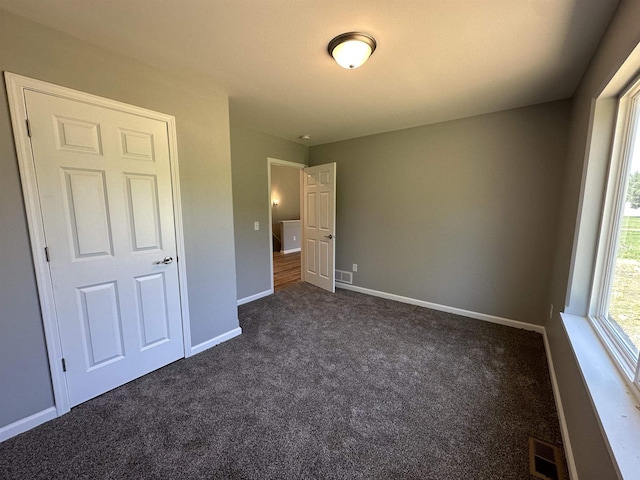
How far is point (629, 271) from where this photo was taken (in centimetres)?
142

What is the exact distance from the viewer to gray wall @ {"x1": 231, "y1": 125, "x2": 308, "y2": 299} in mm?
3545

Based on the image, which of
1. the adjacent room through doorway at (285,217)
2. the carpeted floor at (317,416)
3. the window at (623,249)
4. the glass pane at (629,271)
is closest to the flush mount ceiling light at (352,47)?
the window at (623,249)

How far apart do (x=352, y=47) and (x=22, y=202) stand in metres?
2.15

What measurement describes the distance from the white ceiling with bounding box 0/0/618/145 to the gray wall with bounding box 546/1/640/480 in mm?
160

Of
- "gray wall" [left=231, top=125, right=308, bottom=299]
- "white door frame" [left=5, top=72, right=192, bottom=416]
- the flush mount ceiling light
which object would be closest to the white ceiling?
the flush mount ceiling light

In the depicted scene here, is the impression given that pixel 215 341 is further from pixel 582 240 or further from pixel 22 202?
pixel 582 240

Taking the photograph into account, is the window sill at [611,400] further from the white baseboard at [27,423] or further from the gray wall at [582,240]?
the white baseboard at [27,423]

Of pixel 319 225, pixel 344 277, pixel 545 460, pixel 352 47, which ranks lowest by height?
pixel 545 460

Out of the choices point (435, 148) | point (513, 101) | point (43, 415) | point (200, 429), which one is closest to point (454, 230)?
point (435, 148)

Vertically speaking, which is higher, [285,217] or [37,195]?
[37,195]

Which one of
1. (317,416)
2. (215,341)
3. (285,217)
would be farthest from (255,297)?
(285,217)

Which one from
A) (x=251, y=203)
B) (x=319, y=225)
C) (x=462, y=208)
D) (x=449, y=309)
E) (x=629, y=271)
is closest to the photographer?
(x=629, y=271)

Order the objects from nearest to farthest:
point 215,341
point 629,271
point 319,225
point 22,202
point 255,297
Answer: point 629,271 → point 22,202 → point 215,341 → point 255,297 → point 319,225

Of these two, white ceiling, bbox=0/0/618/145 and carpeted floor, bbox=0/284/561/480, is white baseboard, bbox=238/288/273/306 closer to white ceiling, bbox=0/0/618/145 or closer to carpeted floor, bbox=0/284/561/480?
carpeted floor, bbox=0/284/561/480
